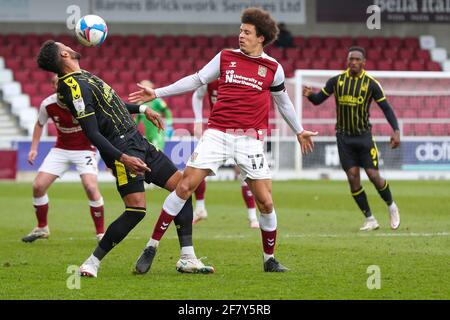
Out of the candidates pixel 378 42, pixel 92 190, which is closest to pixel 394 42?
pixel 378 42

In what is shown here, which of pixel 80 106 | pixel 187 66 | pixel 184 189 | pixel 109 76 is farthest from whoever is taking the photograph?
pixel 187 66

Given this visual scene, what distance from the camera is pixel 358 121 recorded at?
12.6 metres

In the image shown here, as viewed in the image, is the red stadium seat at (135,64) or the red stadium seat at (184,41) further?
the red stadium seat at (184,41)

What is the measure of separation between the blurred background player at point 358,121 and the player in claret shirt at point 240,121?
4107 mm

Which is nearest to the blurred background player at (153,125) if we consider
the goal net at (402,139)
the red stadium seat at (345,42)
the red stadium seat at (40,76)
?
the goal net at (402,139)

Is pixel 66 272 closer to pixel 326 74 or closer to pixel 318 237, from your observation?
pixel 318 237

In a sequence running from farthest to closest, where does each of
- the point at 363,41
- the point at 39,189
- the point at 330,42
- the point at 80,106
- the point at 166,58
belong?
the point at 363,41 → the point at 330,42 → the point at 166,58 → the point at 39,189 → the point at 80,106

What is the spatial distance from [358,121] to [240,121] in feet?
15.1

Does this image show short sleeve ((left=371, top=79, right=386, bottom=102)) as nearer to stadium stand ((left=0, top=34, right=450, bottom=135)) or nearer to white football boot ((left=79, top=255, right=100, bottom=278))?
white football boot ((left=79, top=255, right=100, bottom=278))

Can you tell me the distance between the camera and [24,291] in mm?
7301

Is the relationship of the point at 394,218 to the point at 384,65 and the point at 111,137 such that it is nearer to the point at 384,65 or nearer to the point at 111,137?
the point at 111,137

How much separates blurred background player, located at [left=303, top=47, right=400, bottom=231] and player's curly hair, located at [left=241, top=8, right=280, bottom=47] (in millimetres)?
4058

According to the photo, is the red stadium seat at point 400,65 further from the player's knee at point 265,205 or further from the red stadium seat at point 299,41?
the player's knee at point 265,205

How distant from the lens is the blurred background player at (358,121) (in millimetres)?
12453
